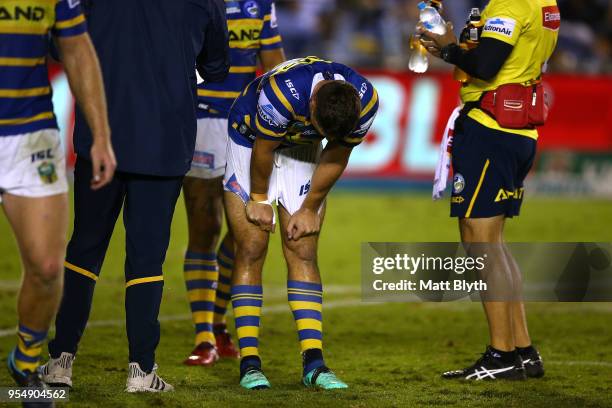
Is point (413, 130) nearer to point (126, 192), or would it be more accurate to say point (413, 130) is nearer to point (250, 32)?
point (250, 32)

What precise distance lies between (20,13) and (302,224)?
203 centimetres

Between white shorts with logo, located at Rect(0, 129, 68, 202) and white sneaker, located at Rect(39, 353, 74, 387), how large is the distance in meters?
1.33

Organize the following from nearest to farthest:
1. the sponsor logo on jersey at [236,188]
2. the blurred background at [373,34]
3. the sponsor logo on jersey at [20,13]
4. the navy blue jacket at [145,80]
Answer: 1. the sponsor logo on jersey at [20,13]
2. the navy blue jacket at [145,80]
3. the sponsor logo on jersey at [236,188]
4. the blurred background at [373,34]

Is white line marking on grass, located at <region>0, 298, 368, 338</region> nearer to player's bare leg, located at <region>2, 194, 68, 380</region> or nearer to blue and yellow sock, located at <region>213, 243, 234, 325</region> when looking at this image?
blue and yellow sock, located at <region>213, 243, 234, 325</region>

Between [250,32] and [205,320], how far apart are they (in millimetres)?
1910

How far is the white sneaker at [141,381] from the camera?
5668mm

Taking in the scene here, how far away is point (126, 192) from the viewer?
5.70 meters

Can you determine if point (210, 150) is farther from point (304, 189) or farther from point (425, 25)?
point (425, 25)

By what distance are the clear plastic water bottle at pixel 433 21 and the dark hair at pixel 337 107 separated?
1.33 meters

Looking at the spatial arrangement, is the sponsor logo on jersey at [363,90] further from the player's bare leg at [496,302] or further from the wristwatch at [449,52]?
the player's bare leg at [496,302]

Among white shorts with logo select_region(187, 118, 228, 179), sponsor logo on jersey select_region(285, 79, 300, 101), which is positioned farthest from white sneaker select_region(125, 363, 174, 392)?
white shorts with logo select_region(187, 118, 228, 179)

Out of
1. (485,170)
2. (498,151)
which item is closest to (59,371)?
(485,170)

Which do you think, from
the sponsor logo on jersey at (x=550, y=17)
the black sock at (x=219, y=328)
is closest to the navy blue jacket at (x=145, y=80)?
the black sock at (x=219, y=328)

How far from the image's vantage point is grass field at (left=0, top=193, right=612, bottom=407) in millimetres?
5727
